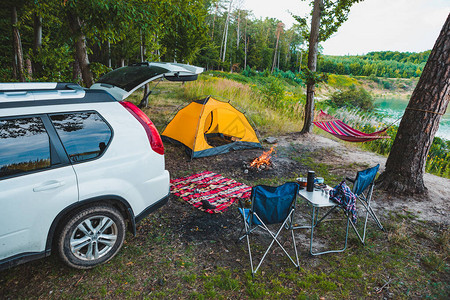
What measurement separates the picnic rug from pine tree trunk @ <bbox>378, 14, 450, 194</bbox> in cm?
286

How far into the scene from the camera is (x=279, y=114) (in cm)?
1240

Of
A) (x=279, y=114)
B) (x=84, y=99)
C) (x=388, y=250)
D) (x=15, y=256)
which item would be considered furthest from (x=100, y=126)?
(x=279, y=114)

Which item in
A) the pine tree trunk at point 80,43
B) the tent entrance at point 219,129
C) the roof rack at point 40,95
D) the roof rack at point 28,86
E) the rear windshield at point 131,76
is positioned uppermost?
the pine tree trunk at point 80,43

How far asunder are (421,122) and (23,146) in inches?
229

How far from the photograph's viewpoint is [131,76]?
Result: 398cm

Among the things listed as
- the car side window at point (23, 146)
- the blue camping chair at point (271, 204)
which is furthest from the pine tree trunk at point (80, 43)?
the blue camping chair at point (271, 204)

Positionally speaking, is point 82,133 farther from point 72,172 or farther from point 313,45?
point 313,45

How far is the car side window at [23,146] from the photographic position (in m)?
2.24

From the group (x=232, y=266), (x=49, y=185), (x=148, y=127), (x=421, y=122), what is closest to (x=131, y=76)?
(x=148, y=127)

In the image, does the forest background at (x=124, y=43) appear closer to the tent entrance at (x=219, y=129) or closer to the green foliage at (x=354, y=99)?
the green foliage at (x=354, y=99)

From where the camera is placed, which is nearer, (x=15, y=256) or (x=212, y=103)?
(x=15, y=256)

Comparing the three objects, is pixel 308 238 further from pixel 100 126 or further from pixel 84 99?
pixel 84 99

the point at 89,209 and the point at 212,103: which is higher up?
the point at 212,103

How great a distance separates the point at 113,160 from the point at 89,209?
541mm
